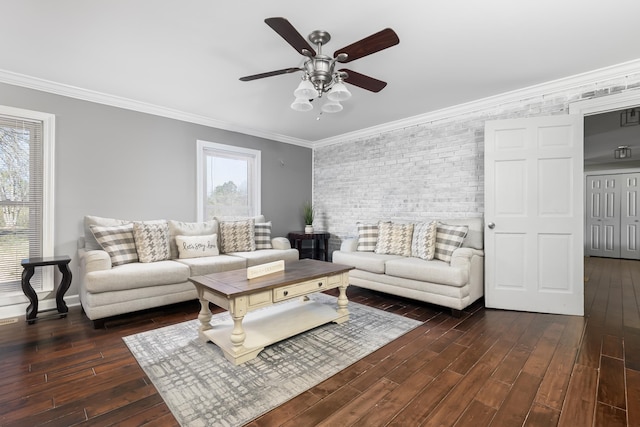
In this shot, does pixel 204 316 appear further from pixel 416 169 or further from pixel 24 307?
pixel 416 169

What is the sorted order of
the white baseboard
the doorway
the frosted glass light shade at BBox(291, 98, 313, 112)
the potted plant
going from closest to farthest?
the frosted glass light shade at BBox(291, 98, 313, 112) → the white baseboard → the potted plant → the doorway

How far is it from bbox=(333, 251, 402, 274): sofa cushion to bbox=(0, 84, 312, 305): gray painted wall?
229 centimetres

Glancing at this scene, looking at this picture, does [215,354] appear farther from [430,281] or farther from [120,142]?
[120,142]

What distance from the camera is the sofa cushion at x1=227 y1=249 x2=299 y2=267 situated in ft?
12.6

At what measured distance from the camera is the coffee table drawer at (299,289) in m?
2.38

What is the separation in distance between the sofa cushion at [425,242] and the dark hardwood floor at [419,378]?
0.84 m

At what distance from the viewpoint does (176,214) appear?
424cm

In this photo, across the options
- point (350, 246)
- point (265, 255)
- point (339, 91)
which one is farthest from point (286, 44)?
point (350, 246)

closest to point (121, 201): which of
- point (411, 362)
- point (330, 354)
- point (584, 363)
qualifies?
point (330, 354)

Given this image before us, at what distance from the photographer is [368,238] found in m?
4.33

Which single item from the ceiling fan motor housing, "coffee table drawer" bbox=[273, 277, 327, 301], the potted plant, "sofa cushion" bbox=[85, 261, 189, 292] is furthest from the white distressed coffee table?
the potted plant

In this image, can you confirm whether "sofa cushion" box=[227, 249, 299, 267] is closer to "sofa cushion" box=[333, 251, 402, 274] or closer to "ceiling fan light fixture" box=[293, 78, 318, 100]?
"sofa cushion" box=[333, 251, 402, 274]

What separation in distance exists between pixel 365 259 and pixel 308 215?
2077mm

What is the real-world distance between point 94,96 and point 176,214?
1695mm
